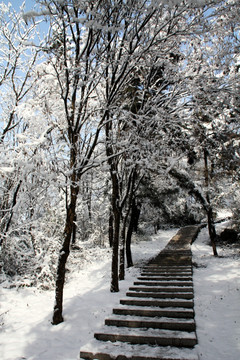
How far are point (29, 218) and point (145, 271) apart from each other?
4.84m

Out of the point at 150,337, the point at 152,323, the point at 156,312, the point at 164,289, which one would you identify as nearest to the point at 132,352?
the point at 150,337

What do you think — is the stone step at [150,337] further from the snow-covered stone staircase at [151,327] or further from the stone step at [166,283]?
the stone step at [166,283]

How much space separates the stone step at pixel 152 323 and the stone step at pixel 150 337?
0.54 ft

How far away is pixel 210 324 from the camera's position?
16.9ft

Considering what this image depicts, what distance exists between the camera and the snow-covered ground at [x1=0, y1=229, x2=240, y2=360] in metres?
4.33

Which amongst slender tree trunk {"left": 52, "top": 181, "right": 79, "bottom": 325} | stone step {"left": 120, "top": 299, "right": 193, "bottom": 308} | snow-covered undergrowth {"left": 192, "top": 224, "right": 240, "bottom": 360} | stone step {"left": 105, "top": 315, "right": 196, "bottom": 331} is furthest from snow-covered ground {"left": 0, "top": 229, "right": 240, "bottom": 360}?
stone step {"left": 120, "top": 299, "right": 193, "bottom": 308}

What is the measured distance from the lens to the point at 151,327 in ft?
15.1

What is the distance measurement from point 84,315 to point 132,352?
2471 mm

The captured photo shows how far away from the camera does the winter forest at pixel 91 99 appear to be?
15.9 ft

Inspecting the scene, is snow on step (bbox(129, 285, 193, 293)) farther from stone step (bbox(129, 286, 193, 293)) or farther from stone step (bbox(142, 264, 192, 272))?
stone step (bbox(142, 264, 192, 272))

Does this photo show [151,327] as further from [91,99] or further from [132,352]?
[91,99]

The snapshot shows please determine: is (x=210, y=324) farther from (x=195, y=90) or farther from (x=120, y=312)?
(x=195, y=90)

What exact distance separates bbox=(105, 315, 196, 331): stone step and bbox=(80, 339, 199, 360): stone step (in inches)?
22.2

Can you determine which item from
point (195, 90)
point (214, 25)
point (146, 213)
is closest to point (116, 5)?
point (214, 25)
